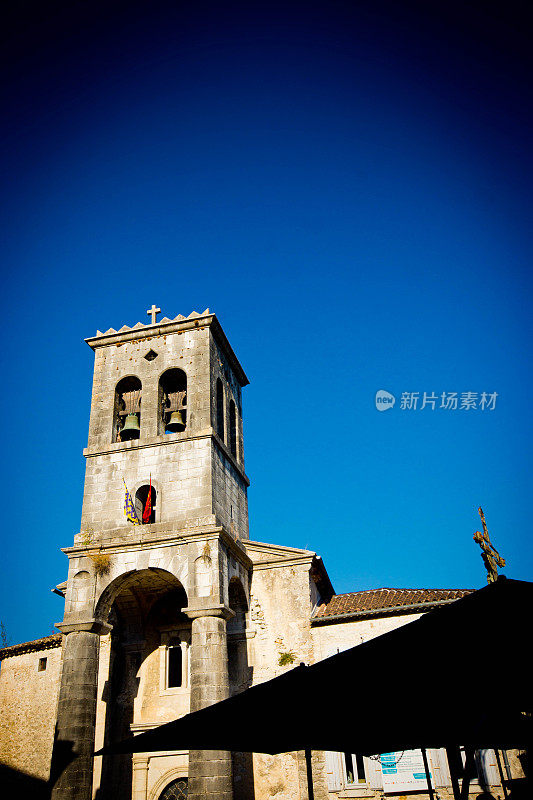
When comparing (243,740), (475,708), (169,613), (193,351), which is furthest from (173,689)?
(475,708)

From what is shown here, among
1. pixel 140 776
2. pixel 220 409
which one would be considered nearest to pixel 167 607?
pixel 140 776

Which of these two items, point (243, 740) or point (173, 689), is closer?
point (243, 740)

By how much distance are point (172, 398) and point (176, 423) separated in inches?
67.3

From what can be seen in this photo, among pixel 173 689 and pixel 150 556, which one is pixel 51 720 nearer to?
pixel 173 689

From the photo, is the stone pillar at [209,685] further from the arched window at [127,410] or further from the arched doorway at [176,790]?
the arched window at [127,410]

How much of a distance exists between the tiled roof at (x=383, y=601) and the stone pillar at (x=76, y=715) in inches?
241

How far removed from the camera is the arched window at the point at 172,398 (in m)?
18.1

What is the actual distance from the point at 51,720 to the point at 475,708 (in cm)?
1721

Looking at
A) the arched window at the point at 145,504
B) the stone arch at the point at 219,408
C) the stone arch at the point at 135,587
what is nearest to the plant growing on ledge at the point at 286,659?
the stone arch at the point at 135,587

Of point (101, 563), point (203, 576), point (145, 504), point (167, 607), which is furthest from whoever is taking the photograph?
point (167, 607)

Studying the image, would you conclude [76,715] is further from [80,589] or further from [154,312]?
[154,312]

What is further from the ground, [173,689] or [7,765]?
[173,689]

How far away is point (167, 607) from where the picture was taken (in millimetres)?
17938

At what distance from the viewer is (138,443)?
17.6 meters
